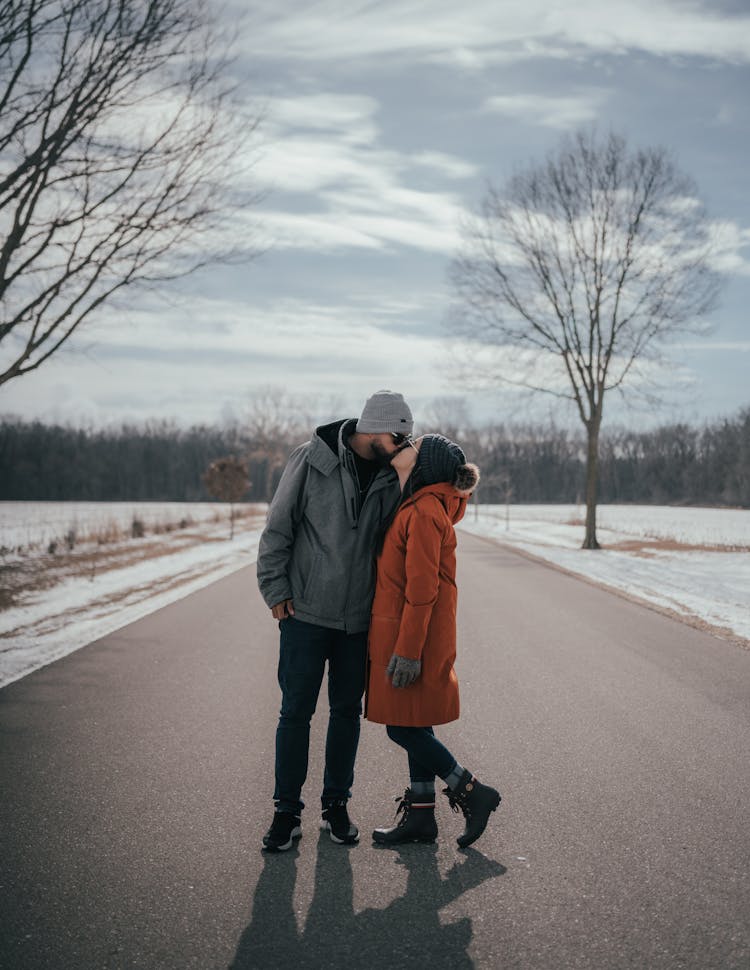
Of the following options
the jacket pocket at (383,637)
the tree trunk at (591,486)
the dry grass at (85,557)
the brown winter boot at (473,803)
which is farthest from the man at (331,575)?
the tree trunk at (591,486)

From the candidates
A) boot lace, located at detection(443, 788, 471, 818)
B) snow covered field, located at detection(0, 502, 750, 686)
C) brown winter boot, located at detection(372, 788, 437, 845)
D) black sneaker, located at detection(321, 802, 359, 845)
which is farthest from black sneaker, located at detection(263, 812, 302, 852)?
snow covered field, located at detection(0, 502, 750, 686)

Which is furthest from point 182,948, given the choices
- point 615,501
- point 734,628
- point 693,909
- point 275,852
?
point 615,501

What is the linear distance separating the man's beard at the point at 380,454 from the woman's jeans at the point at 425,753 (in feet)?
3.75

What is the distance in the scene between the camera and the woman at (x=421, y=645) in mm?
3447

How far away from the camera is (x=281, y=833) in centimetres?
346

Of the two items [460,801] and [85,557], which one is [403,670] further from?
[85,557]

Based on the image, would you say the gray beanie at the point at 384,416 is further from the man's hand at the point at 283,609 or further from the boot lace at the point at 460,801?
the boot lace at the point at 460,801

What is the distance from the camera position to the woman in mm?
3447

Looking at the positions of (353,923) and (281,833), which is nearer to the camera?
(353,923)

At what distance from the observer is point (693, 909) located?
287 cm

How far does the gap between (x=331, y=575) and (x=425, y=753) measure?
87 centimetres

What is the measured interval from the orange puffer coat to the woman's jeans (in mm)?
103

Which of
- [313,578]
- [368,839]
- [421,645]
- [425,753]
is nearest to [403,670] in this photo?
[421,645]

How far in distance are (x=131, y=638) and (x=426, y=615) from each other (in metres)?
5.79
